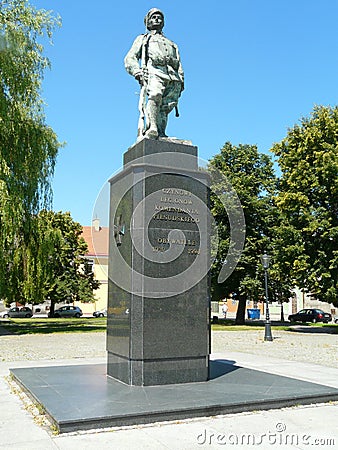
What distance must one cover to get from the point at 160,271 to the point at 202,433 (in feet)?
9.22

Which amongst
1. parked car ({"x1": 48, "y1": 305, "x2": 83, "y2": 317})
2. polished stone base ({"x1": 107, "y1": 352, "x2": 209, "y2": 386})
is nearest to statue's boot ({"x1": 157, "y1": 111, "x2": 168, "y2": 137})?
polished stone base ({"x1": 107, "y1": 352, "x2": 209, "y2": 386})

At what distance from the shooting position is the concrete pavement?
5.16 meters

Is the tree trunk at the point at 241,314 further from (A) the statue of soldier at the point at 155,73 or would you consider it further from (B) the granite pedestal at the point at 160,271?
(B) the granite pedestal at the point at 160,271

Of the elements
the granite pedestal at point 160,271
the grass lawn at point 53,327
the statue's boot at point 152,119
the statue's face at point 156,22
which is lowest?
the grass lawn at point 53,327

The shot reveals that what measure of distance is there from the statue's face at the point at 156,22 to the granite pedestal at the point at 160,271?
2.30 m

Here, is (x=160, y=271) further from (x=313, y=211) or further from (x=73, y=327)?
(x=73, y=327)

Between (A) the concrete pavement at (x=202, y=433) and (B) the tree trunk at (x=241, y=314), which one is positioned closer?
(A) the concrete pavement at (x=202, y=433)

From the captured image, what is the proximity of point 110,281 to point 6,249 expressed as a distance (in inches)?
491

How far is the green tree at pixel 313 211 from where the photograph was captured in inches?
972

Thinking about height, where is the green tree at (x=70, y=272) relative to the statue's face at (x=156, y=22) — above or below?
below

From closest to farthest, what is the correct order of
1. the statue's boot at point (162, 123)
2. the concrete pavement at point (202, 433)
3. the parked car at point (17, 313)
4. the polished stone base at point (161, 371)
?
1. the concrete pavement at point (202, 433)
2. the polished stone base at point (161, 371)
3. the statue's boot at point (162, 123)
4. the parked car at point (17, 313)

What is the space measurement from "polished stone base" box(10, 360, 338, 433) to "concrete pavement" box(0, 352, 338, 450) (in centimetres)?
12

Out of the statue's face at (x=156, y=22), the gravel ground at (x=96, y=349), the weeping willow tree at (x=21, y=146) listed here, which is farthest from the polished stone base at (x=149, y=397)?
the weeping willow tree at (x=21, y=146)

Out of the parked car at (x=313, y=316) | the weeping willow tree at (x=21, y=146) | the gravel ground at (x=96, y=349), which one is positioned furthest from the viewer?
the parked car at (x=313, y=316)
